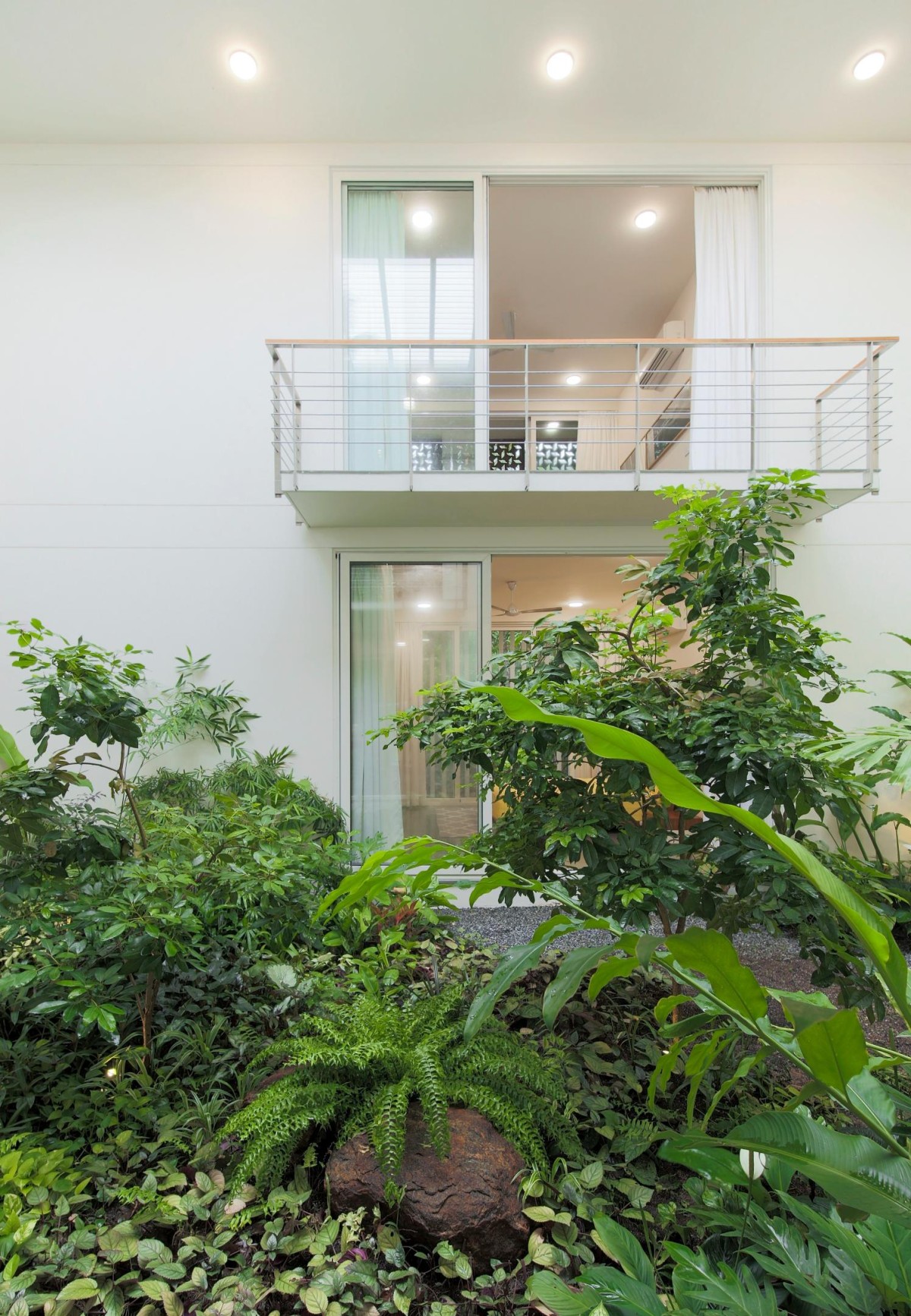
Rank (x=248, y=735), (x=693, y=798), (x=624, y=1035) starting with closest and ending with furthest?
1. (x=693, y=798)
2. (x=624, y=1035)
3. (x=248, y=735)

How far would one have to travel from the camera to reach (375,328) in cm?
511

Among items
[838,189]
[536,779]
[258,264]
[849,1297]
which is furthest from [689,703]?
[838,189]

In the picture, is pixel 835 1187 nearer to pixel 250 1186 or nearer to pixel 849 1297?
pixel 849 1297

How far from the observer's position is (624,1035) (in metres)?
2.58

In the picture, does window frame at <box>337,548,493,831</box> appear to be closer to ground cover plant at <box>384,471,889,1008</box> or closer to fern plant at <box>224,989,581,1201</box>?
ground cover plant at <box>384,471,889,1008</box>

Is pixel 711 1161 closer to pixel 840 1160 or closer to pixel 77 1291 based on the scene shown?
pixel 840 1160

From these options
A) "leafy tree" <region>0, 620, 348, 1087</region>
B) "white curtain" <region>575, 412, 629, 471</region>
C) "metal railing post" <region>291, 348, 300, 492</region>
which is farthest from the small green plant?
"white curtain" <region>575, 412, 629, 471</region>

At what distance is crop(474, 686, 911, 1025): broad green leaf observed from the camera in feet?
2.17

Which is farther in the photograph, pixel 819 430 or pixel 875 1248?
pixel 819 430

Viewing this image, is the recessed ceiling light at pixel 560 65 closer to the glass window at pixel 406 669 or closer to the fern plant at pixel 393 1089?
the glass window at pixel 406 669

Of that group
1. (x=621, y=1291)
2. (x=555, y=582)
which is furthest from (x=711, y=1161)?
(x=555, y=582)

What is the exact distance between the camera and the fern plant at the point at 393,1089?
1777 millimetres

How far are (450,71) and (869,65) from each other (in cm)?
279

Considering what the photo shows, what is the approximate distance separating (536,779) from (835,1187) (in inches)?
62.5
